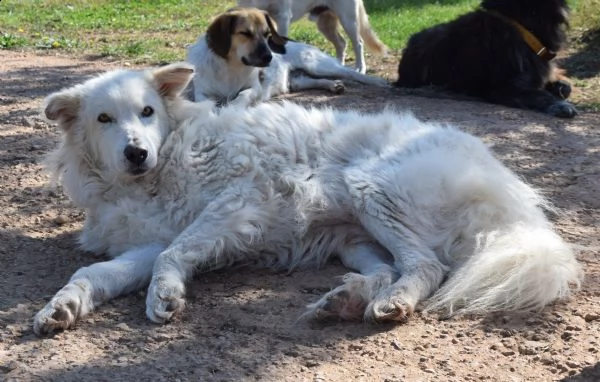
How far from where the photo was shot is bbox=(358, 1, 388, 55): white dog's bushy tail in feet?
37.9

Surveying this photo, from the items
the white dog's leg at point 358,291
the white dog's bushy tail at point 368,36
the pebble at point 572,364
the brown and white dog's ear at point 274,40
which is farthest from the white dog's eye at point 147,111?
the white dog's bushy tail at point 368,36

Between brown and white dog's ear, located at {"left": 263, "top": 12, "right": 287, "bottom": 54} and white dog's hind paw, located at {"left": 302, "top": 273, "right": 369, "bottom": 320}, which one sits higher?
brown and white dog's ear, located at {"left": 263, "top": 12, "right": 287, "bottom": 54}

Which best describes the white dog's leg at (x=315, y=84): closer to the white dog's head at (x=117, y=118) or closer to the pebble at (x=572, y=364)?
the white dog's head at (x=117, y=118)

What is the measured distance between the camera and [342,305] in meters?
3.77

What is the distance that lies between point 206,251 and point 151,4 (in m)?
15.6

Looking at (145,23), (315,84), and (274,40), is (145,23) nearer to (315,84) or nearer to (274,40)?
(315,84)

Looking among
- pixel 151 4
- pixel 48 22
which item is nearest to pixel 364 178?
pixel 48 22

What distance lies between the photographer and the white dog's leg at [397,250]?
3729 millimetres

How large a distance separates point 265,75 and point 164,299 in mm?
5468

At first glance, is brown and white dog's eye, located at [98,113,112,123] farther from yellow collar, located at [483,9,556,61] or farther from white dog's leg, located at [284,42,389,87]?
yellow collar, located at [483,9,556,61]

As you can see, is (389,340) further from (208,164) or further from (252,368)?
(208,164)

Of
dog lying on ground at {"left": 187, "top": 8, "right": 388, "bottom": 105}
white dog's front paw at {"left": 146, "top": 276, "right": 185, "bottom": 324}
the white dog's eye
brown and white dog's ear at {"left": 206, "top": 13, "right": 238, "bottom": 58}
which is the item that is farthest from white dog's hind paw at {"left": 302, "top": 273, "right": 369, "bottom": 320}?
brown and white dog's ear at {"left": 206, "top": 13, "right": 238, "bottom": 58}

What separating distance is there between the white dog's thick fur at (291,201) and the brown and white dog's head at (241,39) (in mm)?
3538

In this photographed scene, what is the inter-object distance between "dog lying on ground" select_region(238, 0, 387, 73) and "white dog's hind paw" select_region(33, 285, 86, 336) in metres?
7.50
